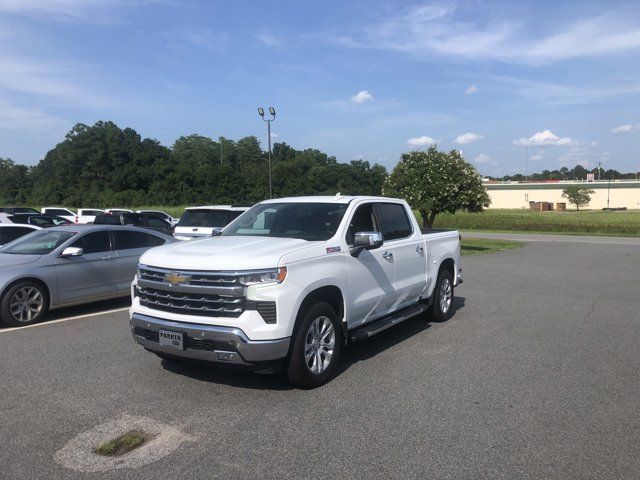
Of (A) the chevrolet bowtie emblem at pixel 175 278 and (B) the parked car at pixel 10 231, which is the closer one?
(A) the chevrolet bowtie emblem at pixel 175 278

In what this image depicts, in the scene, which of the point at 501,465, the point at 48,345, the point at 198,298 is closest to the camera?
the point at 501,465

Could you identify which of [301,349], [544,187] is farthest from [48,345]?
[544,187]

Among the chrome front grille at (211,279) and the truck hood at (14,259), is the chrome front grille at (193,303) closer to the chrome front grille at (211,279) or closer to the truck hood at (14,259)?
the chrome front grille at (211,279)

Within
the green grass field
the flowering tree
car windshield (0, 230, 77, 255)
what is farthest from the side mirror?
the green grass field

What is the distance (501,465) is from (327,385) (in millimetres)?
2054

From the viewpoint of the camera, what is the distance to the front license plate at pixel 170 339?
5016mm

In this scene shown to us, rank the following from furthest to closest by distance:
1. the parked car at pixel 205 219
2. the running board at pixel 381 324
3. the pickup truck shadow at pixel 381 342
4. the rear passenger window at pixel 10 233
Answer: the parked car at pixel 205 219
the rear passenger window at pixel 10 233
the pickup truck shadow at pixel 381 342
the running board at pixel 381 324

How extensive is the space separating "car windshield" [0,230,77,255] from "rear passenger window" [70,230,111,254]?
0.19 metres

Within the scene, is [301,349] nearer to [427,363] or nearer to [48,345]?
[427,363]

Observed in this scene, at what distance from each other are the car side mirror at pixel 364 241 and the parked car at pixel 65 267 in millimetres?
5053

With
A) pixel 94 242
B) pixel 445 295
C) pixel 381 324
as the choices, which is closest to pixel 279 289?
pixel 381 324

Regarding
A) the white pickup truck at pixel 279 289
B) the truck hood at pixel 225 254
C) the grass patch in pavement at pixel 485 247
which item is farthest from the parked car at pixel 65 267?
the grass patch in pavement at pixel 485 247

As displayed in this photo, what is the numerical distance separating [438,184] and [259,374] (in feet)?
59.4

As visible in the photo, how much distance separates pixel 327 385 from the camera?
→ 5508 millimetres
